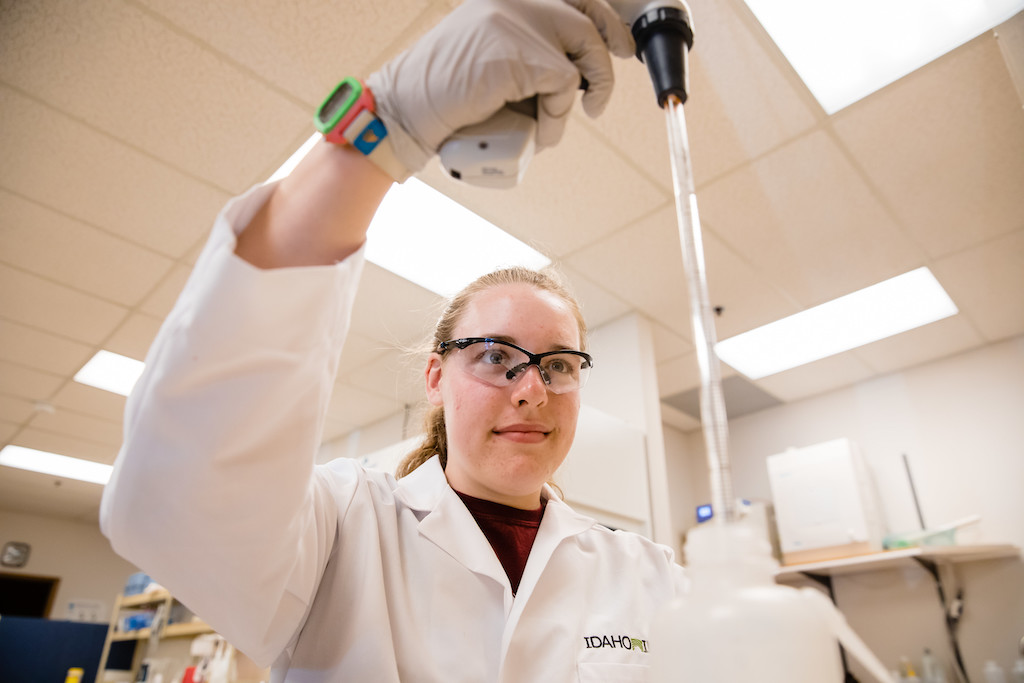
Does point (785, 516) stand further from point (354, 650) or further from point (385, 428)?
point (354, 650)

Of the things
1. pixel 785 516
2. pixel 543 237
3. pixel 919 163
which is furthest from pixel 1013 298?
pixel 543 237

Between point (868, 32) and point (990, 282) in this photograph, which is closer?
point (868, 32)

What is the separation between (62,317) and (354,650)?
318 cm

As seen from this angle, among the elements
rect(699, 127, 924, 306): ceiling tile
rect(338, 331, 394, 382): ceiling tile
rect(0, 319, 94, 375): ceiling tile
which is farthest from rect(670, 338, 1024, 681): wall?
rect(0, 319, 94, 375): ceiling tile

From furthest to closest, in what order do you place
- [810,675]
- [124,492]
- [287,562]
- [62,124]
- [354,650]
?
1. [62,124]
2. [354,650]
3. [287,562]
4. [124,492]
5. [810,675]

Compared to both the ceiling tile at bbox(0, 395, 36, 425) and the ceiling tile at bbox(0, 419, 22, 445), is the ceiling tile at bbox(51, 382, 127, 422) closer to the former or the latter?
the ceiling tile at bbox(0, 395, 36, 425)

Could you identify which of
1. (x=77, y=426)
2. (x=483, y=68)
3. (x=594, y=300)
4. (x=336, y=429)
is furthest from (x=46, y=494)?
(x=483, y=68)

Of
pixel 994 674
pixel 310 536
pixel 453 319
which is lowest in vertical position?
pixel 994 674

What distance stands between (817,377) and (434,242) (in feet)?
8.26

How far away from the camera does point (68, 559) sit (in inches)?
258

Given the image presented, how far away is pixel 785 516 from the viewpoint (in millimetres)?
3324

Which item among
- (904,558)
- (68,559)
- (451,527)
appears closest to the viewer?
(451,527)

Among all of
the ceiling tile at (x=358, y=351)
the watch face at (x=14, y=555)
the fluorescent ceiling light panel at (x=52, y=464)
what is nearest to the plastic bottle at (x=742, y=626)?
the ceiling tile at (x=358, y=351)

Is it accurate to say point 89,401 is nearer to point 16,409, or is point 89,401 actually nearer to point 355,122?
point 16,409
